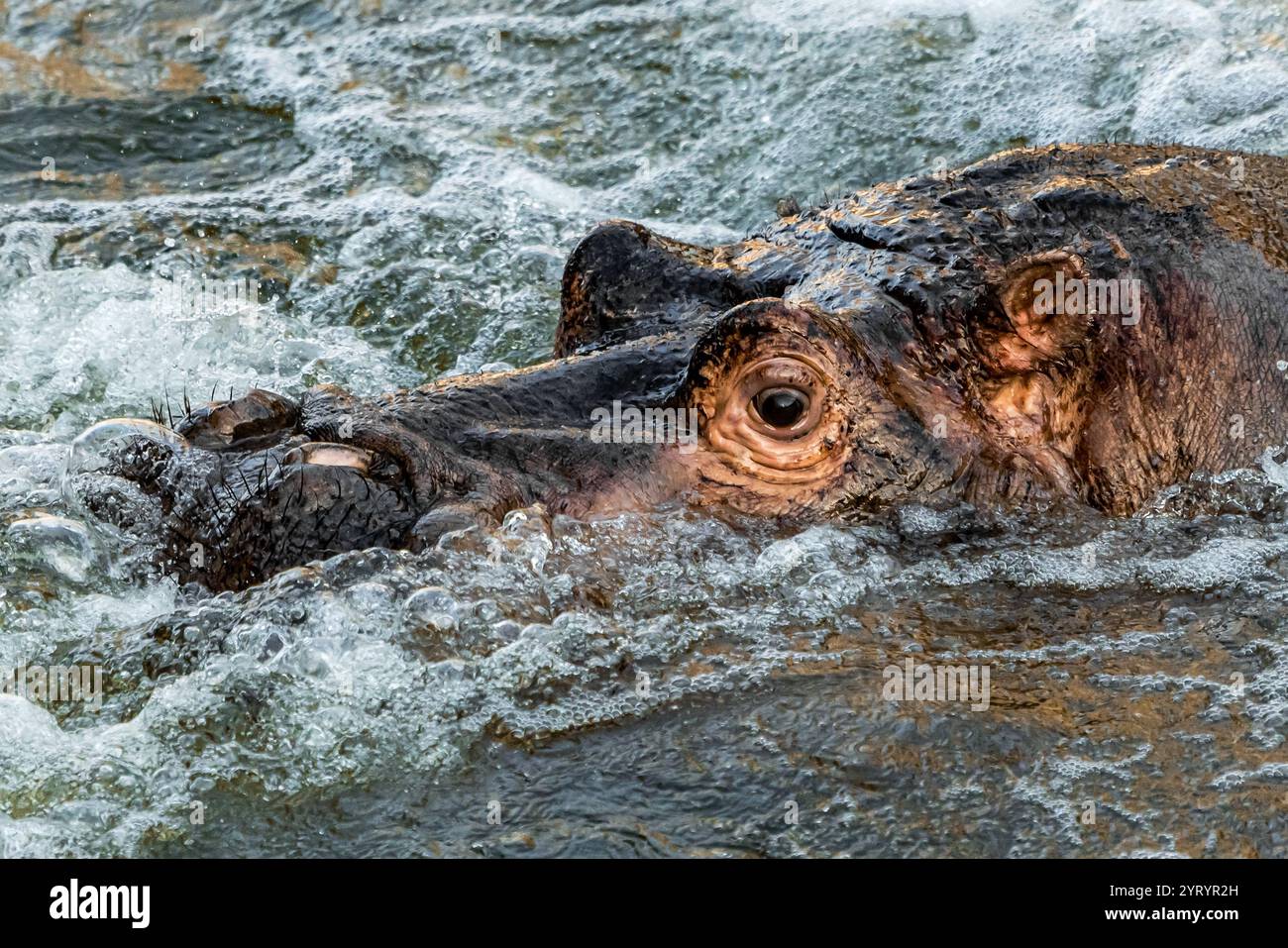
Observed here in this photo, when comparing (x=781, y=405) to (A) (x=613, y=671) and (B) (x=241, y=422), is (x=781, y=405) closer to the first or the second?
(A) (x=613, y=671)

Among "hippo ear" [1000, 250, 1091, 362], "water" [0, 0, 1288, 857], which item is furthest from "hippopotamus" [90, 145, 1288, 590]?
"water" [0, 0, 1288, 857]

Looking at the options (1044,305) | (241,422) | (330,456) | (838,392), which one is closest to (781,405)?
(838,392)

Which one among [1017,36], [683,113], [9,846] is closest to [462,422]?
[9,846]

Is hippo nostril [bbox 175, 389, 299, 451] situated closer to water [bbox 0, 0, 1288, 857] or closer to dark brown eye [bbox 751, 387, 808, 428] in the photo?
water [bbox 0, 0, 1288, 857]

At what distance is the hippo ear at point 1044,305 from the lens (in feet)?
16.1

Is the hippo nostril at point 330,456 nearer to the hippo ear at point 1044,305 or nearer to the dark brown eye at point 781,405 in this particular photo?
the dark brown eye at point 781,405

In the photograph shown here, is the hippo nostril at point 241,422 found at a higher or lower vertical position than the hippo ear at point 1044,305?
lower

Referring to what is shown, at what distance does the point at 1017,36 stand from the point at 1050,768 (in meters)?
6.56

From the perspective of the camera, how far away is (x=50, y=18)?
10.6 m

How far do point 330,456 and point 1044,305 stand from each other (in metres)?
2.13

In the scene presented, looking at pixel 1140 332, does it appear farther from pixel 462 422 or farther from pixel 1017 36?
pixel 1017 36

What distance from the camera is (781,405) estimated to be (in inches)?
189

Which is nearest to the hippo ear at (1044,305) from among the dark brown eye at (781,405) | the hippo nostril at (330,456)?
the dark brown eye at (781,405)

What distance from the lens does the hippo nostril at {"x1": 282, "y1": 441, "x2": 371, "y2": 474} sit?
4.40 m
